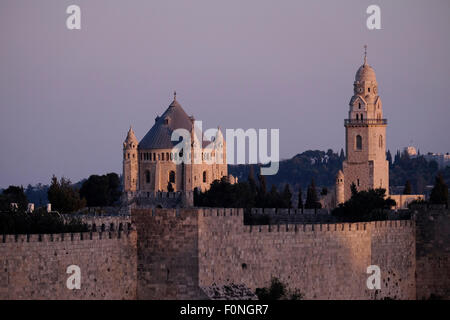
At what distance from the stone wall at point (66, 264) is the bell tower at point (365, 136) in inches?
2658

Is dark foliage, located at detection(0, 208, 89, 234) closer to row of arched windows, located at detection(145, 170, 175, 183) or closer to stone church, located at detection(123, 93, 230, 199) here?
stone church, located at detection(123, 93, 230, 199)

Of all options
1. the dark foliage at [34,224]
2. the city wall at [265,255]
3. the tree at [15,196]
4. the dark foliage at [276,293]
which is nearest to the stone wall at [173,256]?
the city wall at [265,255]

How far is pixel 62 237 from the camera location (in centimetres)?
4391

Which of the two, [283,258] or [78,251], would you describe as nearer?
[78,251]

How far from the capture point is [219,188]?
86812mm

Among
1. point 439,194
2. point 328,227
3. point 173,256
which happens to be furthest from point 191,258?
point 439,194

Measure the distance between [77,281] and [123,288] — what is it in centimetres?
159

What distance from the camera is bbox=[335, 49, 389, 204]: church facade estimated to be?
112 meters

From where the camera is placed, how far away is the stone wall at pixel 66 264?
42.3m

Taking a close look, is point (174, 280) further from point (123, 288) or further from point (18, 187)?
point (18, 187)

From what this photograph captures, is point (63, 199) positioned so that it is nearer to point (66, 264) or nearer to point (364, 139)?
point (66, 264)
